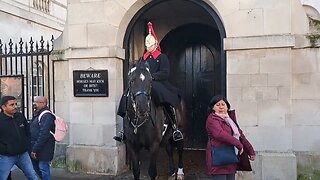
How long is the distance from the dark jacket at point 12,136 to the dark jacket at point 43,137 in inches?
8.8

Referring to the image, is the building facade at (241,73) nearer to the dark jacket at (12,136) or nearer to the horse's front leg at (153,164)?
the horse's front leg at (153,164)

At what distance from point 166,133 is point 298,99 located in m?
2.61

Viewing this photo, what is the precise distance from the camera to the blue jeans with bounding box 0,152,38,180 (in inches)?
205

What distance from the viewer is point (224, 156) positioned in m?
4.48

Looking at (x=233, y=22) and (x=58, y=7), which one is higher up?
(x=58, y=7)

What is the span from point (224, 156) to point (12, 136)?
304cm

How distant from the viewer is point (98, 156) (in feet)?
25.0

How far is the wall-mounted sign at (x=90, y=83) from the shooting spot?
7.67 metres

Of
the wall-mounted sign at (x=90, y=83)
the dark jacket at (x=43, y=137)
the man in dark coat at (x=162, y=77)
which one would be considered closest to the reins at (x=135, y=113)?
the man in dark coat at (x=162, y=77)

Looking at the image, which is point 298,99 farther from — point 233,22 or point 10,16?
point 10,16

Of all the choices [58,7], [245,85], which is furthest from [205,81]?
[58,7]

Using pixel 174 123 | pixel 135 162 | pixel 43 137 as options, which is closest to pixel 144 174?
pixel 174 123

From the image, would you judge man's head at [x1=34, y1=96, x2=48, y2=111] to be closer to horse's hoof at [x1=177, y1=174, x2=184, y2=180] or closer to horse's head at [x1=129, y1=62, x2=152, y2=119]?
horse's head at [x1=129, y1=62, x2=152, y2=119]

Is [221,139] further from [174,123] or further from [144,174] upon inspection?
[144,174]
